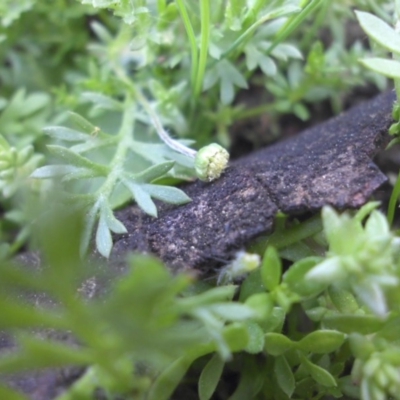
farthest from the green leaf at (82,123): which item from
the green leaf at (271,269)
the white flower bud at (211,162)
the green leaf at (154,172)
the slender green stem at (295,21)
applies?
the green leaf at (271,269)

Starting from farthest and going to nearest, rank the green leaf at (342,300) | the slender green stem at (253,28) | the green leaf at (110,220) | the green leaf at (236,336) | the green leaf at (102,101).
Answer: the green leaf at (102,101)
the slender green stem at (253,28)
the green leaf at (110,220)
the green leaf at (342,300)
the green leaf at (236,336)

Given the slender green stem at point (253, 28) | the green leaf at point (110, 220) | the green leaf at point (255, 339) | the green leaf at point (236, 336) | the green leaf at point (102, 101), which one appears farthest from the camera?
the green leaf at point (102, 101)

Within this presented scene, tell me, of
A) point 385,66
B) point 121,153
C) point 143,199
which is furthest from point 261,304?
point 121,153

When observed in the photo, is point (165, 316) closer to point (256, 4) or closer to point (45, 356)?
point (45, 356)

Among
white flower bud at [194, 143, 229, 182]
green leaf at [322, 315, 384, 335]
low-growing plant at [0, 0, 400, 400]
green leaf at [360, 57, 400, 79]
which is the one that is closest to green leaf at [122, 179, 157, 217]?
low-growing plant at [0, 0, 400, 400]

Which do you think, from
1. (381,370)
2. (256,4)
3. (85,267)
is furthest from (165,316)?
(256,4)

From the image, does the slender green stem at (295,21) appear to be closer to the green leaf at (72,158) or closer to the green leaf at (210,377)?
the green leaf at (72,158)
